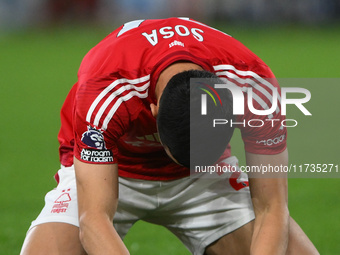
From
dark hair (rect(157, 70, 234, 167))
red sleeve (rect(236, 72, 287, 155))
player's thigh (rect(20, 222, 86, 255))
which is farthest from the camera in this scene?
player's thigh (rect(20, 222, 86, 255))

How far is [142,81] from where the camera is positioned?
11.0ft

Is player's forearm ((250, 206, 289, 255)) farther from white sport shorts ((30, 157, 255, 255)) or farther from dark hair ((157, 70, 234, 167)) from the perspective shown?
dark hair ((157, 70, 234, 167))

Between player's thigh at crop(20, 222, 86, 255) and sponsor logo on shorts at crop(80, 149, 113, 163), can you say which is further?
player's thigh at crop(20, 222, 86, 255)

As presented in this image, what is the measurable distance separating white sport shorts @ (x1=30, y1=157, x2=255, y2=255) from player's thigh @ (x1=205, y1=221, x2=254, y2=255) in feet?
0.09

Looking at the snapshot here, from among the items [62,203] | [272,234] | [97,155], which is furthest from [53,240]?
[272,234]

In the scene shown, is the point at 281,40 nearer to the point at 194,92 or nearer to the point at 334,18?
the point at 334,18

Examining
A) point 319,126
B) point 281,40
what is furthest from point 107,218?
point 281,40

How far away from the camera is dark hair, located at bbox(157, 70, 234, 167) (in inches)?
122

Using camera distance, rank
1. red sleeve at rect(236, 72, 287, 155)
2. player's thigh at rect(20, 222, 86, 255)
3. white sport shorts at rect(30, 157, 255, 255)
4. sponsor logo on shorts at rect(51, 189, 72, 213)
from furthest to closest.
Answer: white sport shorts at rect(30, 157, 255, 255) < sponsor logo on shorts at rect(51, 189, 72, 213) < player's thigh at rect(20, 222, 86, 255) < red sleeve at rect(236, 72, 287, 155)

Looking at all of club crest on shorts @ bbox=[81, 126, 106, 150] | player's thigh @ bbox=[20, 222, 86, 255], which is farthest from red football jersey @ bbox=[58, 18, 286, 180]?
player's thigh @ bbox=[20, 222, 86, 255]

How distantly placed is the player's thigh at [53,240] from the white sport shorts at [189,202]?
0.20 metres

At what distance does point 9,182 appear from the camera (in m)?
6.62

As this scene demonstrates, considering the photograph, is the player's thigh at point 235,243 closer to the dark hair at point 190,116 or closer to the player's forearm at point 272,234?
the player's forearm at point 272,234

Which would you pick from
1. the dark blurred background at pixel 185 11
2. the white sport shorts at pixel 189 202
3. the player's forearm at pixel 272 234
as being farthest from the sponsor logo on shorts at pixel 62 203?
the dark blurred background at pixel 185 11
